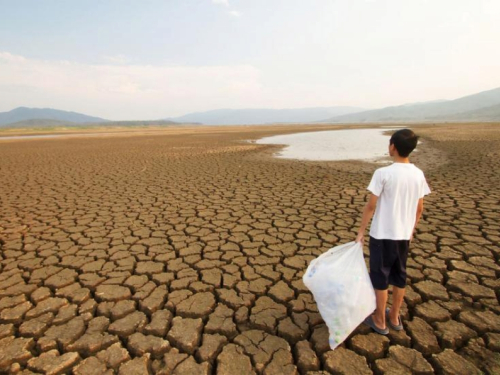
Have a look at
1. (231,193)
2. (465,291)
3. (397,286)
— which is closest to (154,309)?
(397,286)

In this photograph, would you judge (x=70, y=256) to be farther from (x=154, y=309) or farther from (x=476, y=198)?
(x=476, y=198)

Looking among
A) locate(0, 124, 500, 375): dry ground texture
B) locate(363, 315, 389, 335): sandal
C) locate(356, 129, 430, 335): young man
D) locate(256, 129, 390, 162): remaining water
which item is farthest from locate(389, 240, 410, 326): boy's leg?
locate(256, 129, 390, 162): remaining water

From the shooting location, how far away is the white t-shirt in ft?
5.73

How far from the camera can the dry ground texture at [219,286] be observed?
189cm

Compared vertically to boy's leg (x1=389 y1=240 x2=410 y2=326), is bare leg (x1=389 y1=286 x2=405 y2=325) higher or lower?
lower

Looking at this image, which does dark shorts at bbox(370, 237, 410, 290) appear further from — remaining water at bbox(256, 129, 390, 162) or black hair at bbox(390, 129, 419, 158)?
remaining water at bbox(256, 129, 390, 162)

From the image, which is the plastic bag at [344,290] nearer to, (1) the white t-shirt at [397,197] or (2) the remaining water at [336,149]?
Result: (1) the white t-shirt at [397,197]

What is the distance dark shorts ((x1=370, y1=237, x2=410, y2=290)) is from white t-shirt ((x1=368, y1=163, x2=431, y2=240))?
0.16 feet

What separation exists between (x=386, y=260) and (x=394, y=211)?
1.09 ft

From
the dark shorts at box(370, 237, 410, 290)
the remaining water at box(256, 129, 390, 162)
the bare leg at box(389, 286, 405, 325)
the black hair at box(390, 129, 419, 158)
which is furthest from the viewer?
the remaining water at box(256, 129, 390, 162)

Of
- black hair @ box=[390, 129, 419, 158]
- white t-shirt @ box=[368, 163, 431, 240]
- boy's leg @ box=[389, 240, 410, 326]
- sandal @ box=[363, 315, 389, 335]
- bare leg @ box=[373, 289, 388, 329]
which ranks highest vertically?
black hair @ box=[390, 129, 419, 158]

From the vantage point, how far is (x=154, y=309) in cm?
240

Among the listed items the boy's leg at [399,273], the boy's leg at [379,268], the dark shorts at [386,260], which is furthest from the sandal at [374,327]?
the dark shorts at [386,260]

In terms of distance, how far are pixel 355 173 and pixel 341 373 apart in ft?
→ 22.7
